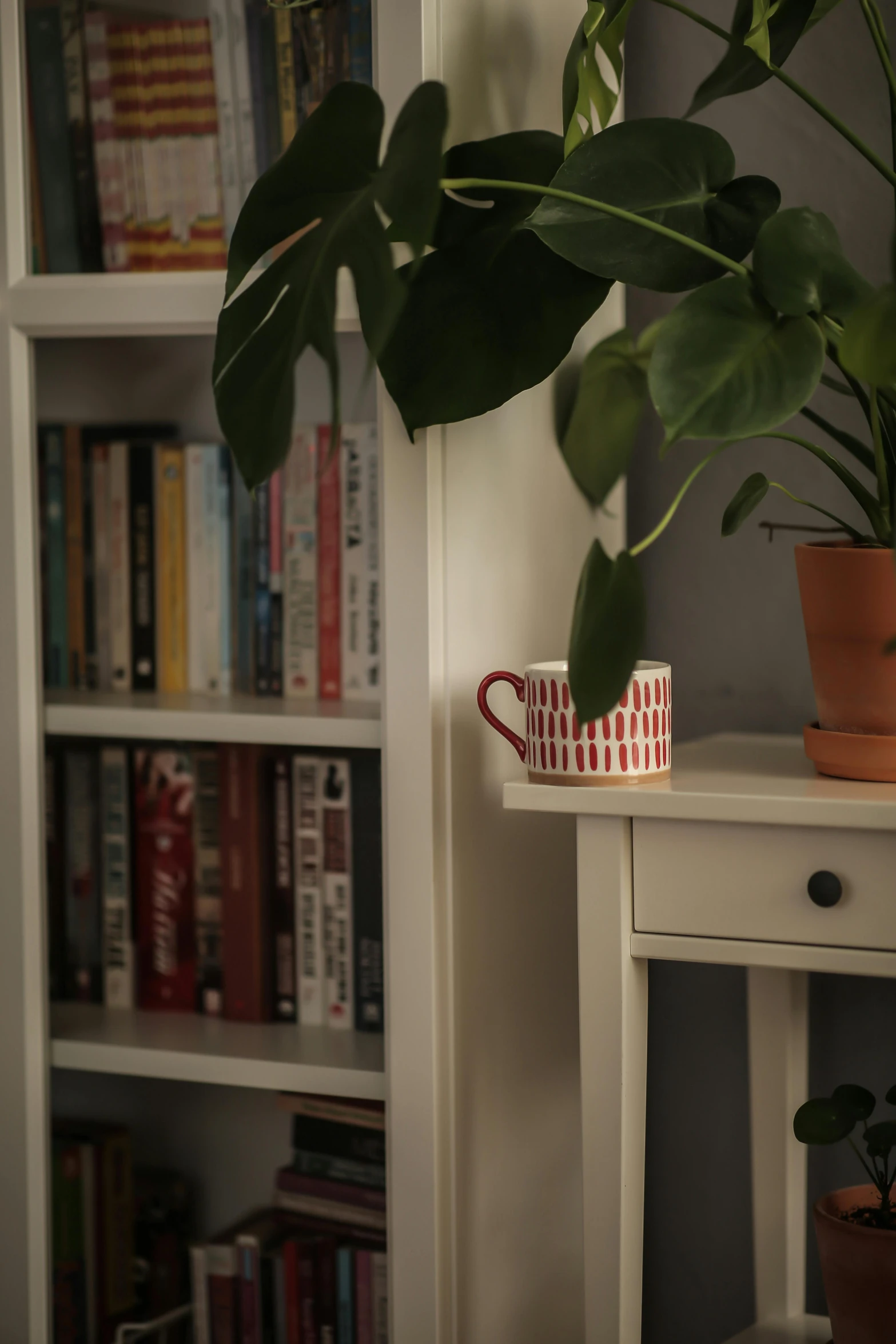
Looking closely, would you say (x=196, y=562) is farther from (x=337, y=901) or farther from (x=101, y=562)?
(x=337, y=901)

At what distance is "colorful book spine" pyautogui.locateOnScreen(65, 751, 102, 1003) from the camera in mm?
1179

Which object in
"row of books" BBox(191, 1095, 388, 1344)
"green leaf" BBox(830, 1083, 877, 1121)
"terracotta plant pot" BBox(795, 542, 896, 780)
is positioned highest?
"terracotta plant pot" BBox(795, 542, 896, 780)

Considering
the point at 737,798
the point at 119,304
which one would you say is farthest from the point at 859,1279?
the point at 119,304

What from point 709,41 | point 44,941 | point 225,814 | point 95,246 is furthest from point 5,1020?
point 709,41

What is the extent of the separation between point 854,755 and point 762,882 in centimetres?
11

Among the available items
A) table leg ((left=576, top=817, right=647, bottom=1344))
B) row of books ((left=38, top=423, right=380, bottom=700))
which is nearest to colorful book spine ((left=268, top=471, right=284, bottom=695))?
row of books ((left=38, top=423, right=380, bottom=700))

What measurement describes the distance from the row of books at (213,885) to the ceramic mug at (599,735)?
204mm

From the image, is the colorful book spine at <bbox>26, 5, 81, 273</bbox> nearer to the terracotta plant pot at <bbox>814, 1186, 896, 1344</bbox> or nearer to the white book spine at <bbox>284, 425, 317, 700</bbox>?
the white book spine at <bbox>284, 425, 317, 700</bbox>

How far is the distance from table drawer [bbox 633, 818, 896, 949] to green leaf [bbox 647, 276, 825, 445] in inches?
12.3

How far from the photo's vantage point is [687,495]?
129 cm

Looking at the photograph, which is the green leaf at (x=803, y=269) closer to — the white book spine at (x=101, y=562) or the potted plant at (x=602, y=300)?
the potted plant at (x=602, y=300)

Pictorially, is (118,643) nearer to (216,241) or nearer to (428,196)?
(216,241)

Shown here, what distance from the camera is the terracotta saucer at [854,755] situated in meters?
0.90

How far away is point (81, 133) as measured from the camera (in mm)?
1108
